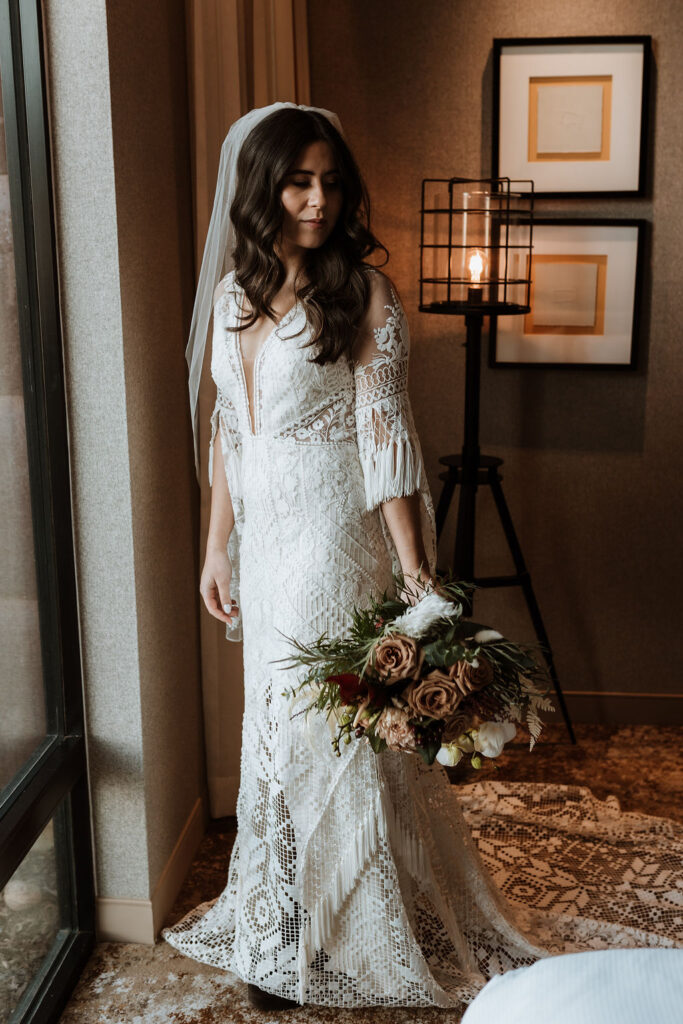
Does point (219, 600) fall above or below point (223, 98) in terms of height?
below

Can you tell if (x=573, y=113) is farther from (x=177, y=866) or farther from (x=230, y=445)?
(x=177, y=866)

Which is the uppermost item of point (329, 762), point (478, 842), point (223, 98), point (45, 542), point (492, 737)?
point (223, 98)

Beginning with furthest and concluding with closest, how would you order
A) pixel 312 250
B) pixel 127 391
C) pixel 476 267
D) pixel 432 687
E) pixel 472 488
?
pixel 472 488
pixel 476 267
pixel 127 391
pixel 312 250
pixel 432 687

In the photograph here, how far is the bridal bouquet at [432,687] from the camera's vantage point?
1.66 metres

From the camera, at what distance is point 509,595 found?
3680mm

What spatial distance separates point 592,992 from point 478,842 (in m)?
1.70

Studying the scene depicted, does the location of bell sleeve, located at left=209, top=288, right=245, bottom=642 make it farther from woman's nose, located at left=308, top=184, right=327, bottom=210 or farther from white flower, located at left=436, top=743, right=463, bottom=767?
white flower, located at left=436, top=743, right=463, bottom=767

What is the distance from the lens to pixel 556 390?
3523 millimetres

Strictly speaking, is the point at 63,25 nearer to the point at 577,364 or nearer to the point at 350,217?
the point at 350,217

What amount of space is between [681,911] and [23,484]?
1.92 metres

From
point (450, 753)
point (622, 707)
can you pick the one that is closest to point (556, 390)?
point (622, 707)

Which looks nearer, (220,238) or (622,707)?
(220,238)

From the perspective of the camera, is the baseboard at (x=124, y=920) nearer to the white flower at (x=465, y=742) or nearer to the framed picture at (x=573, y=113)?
the white flower at (x=465, y=742)

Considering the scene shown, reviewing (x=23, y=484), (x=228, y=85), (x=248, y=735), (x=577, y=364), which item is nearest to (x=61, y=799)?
(x=248, y=735)
